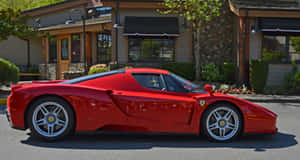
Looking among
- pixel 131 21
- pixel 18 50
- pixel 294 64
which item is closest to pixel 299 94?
pixel 294 64

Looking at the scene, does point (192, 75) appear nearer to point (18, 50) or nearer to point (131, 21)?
point (131, 21)

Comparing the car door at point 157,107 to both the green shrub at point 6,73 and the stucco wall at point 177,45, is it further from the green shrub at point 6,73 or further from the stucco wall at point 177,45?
the stucco wall at point 177,45

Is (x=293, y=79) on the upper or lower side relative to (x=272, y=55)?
lower

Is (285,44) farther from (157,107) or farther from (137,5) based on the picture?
(157,107)

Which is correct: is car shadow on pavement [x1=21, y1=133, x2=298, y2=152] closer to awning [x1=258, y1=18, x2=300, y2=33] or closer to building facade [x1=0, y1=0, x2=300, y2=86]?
building facade [x1=0, y1=0, x2=300, y2=86]

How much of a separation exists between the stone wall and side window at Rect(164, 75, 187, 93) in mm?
11210

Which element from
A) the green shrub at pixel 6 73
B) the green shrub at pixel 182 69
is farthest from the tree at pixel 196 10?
the green shrub at pixel 6 73

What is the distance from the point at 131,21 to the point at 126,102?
11276mm

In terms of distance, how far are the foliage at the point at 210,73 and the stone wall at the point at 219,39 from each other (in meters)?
1.30

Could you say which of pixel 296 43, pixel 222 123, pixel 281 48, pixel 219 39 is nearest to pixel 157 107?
pixel 222 123

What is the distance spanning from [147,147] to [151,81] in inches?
43.4

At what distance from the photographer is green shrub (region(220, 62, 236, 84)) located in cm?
1423

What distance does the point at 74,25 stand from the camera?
1853 cm

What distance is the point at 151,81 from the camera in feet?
16.5
